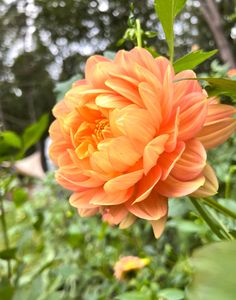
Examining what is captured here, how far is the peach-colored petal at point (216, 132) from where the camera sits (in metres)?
0.25

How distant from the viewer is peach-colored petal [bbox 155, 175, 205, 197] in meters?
0.23

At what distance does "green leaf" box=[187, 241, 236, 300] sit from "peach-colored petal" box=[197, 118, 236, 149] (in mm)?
108

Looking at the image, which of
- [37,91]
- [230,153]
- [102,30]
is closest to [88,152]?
[230,153]

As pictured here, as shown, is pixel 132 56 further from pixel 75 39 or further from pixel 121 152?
pixel 75 39

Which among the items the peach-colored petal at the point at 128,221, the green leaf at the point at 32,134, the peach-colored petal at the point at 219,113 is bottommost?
the green leaf at the point at 32,134

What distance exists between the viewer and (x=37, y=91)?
2539 millimetres

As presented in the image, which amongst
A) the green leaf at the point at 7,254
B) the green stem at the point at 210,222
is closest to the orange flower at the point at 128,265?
the green leaf at the point at 7,254

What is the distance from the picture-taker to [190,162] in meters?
0.24

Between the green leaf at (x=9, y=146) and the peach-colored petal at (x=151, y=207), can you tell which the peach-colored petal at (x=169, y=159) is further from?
the green leaf at (x=9, y=146)

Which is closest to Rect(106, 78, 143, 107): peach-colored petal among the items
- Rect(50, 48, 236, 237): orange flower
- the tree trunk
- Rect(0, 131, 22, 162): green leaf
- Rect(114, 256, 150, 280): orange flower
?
Rect(50, 48, 236, 237): orange flower

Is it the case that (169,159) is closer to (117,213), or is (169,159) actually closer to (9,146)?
(117,213)

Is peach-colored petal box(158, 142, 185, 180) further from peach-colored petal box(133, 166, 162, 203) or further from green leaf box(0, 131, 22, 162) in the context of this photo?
green leaf box(0, 131, 22, 162)

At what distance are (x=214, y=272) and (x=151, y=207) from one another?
11 cm

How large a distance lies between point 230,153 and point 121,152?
0.50 m
